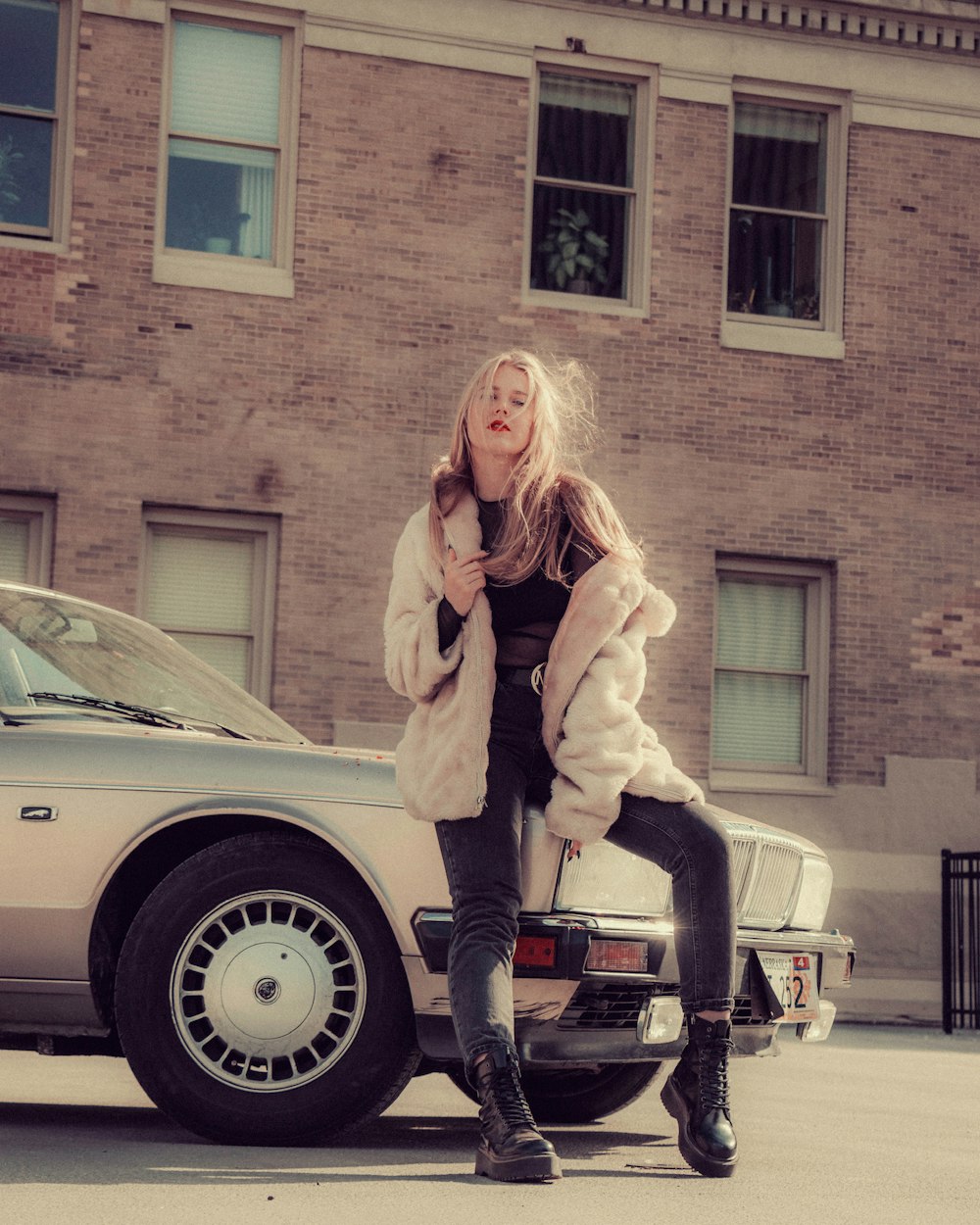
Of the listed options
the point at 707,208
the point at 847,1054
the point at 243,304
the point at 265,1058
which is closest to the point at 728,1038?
the point at 265,1058

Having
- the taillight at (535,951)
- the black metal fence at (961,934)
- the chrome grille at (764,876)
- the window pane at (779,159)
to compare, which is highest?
the window pane at (779,159)

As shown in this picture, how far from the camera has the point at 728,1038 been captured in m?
5.13

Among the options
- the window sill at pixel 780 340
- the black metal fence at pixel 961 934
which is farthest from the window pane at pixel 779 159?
the black metal fence at pixel 961 934

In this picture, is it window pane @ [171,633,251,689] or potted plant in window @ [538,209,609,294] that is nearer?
window pane @ [171,633,251,689]

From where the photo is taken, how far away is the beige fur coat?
16.9ft

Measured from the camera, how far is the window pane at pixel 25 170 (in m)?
14.5

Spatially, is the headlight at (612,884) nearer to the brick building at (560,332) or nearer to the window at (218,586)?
the brick building at (560,332)

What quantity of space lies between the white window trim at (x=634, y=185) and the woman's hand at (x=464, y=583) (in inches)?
400

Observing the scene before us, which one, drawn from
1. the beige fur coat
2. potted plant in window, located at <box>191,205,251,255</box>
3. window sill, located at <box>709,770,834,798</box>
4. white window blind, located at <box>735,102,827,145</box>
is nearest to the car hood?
the beige fur coat

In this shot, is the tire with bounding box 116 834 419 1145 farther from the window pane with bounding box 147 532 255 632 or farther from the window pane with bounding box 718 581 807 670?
the window pane with bounding box 718 581 807 670

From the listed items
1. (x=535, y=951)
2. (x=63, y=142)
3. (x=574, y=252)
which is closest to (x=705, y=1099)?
(x=535, y=951)

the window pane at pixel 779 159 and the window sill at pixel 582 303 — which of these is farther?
the window pane at pixel 779 159

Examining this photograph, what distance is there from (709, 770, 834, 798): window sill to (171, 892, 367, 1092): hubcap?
33.4 ft

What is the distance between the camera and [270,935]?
17.4 ft
